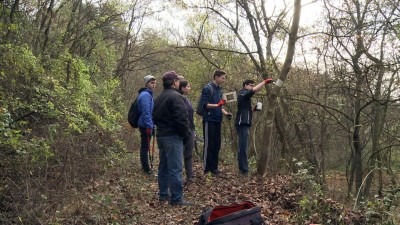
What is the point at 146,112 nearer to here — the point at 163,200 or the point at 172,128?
the point at 172,128

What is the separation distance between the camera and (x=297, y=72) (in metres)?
12.9

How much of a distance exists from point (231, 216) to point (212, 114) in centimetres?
380

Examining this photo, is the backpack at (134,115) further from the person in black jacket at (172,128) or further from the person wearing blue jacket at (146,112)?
the person in black jacket at (172,128)

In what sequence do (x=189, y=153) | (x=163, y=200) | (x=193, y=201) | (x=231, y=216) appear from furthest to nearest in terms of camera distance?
(x=189, y=153), (x=193, y=201), (x=163, y=200), (x=231, y=216)

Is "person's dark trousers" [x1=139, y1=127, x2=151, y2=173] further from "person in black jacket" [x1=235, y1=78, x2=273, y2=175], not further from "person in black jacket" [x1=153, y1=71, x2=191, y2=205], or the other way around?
"person in black jacket" [x1=153, y1=71, x2=191, y2=205]

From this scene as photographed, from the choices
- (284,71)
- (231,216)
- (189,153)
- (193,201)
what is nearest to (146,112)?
(189,153)

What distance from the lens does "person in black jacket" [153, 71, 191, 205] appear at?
5836 millimetres

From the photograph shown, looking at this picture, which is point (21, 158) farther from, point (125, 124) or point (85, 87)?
point (125, 124)

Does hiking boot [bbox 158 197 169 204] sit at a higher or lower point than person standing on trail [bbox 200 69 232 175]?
lower

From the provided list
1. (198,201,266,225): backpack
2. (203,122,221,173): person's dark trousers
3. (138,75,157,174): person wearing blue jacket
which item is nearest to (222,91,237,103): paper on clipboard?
(203,122,221,173): person's dark trousers

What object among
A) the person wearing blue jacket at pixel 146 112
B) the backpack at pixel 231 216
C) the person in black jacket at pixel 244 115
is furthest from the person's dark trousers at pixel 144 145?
the backpack at pixel 231 216

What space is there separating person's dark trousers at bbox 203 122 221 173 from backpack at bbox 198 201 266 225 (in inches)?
131

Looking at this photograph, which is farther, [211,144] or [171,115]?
[211,144]

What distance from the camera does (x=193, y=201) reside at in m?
6.39
